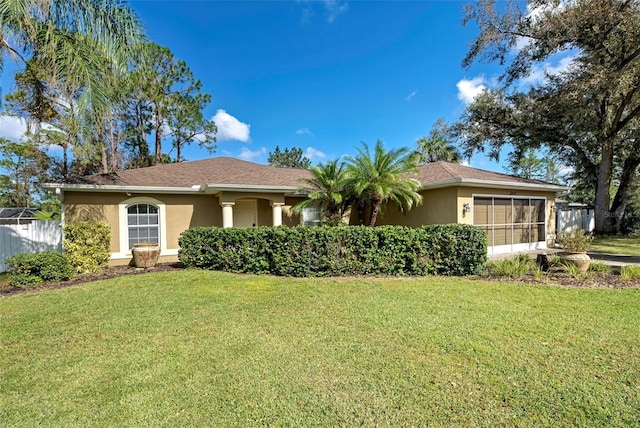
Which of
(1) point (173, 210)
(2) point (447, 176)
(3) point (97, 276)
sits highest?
(2) point (447, 176)

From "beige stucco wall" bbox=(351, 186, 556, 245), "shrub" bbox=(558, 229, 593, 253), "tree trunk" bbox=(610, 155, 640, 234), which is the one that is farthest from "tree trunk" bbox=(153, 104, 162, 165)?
"tree trunk" bbox=(610, 155, 640, 234)

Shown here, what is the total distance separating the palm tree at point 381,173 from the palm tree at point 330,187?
0.50 metres

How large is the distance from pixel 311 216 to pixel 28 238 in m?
11.3

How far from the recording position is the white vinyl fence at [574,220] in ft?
68.4

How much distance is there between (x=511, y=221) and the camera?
43.8ft

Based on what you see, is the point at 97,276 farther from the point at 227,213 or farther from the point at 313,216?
the point at 313,216

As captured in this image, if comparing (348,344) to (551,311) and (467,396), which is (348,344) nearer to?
(467,396)

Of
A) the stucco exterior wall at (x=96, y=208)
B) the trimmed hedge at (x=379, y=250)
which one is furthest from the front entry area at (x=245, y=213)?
the trimmed hedge at (x=379, y=250)

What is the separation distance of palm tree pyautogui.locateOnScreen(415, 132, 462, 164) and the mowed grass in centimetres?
2039

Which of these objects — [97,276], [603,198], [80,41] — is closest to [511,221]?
[603,198]

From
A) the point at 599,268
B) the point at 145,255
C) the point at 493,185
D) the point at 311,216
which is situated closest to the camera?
the point at 599,268

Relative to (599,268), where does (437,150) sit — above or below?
above

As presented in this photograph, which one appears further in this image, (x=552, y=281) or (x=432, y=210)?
(x=432, y=210)

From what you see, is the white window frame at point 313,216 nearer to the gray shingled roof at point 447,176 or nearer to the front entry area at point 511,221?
the gray shingled roof at point 447,176
